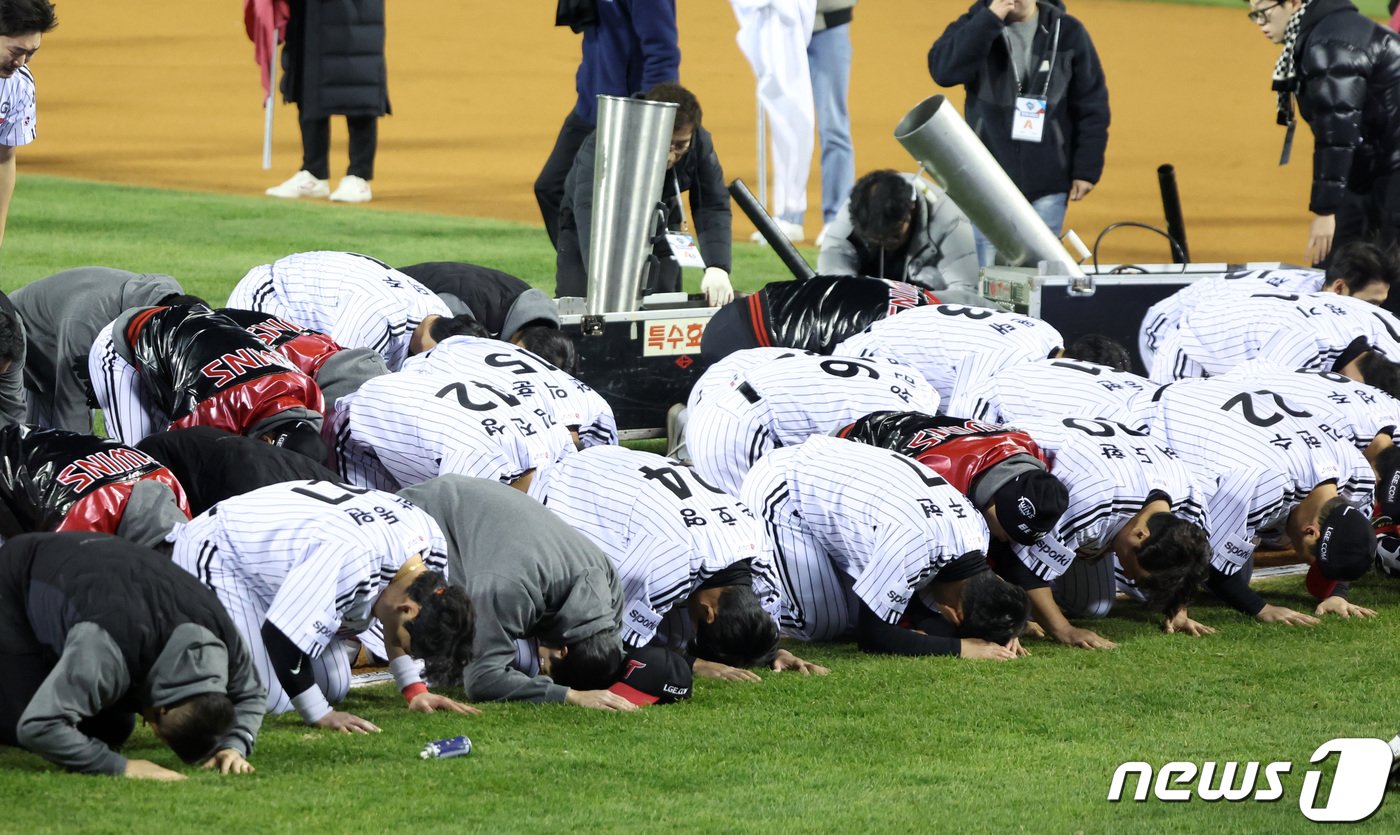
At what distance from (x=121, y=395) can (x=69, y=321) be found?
30.5 inches

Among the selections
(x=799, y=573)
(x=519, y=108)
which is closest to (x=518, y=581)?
(x=799, y=573)

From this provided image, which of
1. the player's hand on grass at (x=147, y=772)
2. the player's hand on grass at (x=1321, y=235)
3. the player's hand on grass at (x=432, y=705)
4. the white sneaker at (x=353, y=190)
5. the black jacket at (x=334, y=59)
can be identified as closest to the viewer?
the player's hand on grass at (x=147, y=772)

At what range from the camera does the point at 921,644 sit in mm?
5621

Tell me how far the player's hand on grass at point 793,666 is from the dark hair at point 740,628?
0.34ft

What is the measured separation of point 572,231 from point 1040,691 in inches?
155

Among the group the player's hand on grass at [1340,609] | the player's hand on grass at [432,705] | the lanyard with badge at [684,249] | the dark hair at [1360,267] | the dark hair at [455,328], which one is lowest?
the player's hand on grass at [432,705]

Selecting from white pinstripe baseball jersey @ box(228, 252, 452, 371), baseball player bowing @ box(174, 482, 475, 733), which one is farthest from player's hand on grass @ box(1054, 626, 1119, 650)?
white pinstripe baseball jersey @ box(228, 252, 452, 371)

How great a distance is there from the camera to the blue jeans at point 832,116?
474 inches

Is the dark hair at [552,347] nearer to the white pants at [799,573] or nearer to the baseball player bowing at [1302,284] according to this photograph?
the white pants at [799,573]

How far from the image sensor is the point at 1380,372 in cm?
682

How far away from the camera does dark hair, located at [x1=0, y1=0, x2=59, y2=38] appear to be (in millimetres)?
6406

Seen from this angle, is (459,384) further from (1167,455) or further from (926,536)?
(1167,455)

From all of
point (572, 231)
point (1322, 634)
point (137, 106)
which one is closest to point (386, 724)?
point (1322, 634)

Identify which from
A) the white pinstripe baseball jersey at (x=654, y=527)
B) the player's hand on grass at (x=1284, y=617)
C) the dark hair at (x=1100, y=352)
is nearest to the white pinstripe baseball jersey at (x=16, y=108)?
the white pinstripe baseball jersey at (x=654, y=527)
